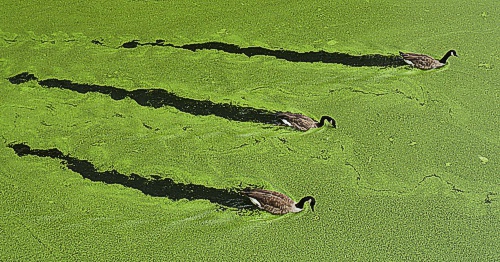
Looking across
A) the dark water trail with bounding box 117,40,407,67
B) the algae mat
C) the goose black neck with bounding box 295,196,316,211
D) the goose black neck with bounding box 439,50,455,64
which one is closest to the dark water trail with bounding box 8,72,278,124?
the algae mat

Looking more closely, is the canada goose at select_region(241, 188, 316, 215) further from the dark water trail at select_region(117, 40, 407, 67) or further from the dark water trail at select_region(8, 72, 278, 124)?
the dark water trail at select_region(117, 40, 407, 67)

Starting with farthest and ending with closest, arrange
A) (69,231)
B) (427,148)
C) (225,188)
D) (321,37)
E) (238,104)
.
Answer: (321,37) → (238,104) → (427,148) → (225,188) → (69,231)

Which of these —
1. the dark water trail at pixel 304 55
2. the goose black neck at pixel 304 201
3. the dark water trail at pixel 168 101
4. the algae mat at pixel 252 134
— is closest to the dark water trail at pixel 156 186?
the algae mat at pixel 252 134

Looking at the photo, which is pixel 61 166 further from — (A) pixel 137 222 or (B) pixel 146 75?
(B) pixel 146 75

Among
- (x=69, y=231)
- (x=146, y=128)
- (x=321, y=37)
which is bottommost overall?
(x=69, y=231)

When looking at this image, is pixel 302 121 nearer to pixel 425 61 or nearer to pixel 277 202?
pixel 277 202

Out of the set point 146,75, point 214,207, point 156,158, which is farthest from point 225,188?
point 146,75
